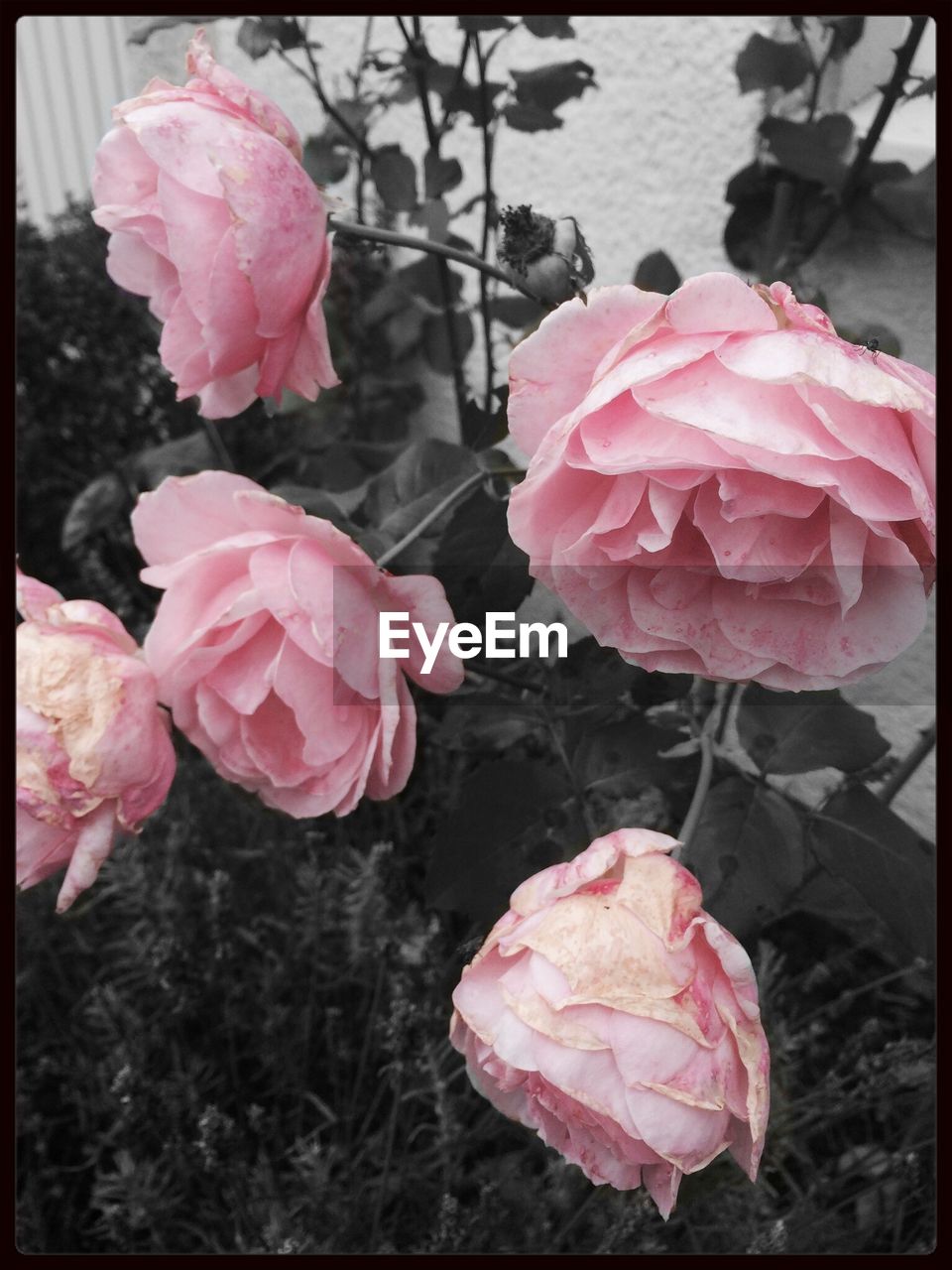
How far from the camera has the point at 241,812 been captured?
1198 mm

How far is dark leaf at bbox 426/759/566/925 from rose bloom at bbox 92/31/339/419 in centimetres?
22

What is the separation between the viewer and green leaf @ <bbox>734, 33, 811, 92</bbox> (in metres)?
0.87

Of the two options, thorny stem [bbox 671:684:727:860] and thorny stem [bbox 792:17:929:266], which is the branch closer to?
thorny stem [bbox 671:684:727:860]

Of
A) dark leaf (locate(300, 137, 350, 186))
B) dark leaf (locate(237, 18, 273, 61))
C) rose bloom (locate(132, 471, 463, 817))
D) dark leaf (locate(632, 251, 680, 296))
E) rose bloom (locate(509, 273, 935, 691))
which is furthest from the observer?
dark leaf (locate(300, 137, 350, 186))

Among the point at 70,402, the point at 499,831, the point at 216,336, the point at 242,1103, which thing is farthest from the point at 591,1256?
the point at 70,402

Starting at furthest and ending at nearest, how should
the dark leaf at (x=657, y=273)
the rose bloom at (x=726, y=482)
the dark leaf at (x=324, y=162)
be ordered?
1. the dark leaf at (x=324, y=162)
2. the dark leaf at (x=657, y=273)
3. the rose bloom at (x=726, y=482)

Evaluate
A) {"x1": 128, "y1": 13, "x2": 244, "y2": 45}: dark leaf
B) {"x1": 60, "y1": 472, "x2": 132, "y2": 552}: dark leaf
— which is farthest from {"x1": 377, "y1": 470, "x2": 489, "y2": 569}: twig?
{"x1": 60, "y1": 472, "x2": 132, "y2": 552}: dark leaf

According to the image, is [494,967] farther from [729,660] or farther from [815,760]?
[815,760]

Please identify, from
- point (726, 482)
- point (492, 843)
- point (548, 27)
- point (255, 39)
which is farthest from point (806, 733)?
point (255, 39)

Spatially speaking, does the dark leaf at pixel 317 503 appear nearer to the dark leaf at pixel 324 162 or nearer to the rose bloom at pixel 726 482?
the rose bloom at pixel 726 482

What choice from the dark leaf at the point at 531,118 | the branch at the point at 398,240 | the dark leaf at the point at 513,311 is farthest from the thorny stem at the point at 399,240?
the dark leaf at the point at 513,311

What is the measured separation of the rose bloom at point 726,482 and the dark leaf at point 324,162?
829 mm

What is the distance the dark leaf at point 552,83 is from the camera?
0.81 metres
